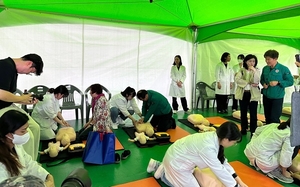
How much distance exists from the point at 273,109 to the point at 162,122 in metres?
1.83

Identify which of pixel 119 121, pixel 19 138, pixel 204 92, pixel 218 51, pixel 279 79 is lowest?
pixel 119 121

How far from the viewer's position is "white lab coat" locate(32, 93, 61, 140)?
3.24m

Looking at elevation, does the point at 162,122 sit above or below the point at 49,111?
below

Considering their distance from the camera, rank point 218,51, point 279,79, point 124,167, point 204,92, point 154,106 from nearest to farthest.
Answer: point 124,167 → point 279,79 → point 154,106 → point 204,92 → point 218,51

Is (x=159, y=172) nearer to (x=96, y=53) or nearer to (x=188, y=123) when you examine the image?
(x=188, y=123)

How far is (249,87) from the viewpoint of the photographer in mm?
3695

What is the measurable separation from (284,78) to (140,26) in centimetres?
323

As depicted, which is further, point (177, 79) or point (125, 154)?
point (177, 79)

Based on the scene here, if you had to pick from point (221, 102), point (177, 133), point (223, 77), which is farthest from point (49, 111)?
point (221, 102)

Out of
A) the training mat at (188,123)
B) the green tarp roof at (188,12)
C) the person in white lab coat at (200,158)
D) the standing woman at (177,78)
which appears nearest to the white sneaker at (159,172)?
the person in white lab coat at (200,158)

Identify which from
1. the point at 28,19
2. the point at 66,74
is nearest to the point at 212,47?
the point at 66,74

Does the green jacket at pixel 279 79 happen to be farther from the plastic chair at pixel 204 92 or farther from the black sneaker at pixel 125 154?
the plastic chair at pixel 204 92

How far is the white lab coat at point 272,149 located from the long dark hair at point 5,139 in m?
2.38

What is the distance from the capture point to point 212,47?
601 centimetres
